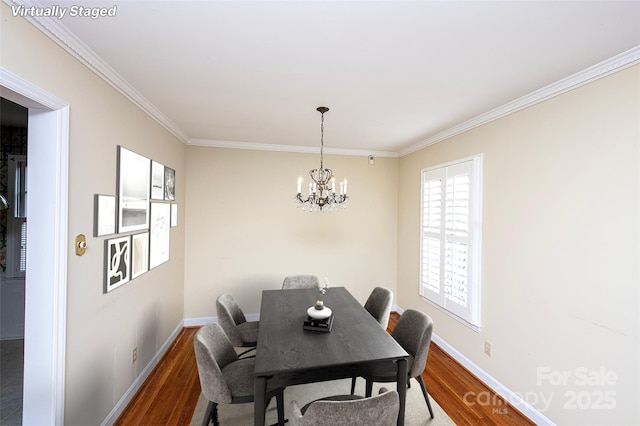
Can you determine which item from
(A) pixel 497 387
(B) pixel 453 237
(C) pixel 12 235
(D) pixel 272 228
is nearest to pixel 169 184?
(D) pixel 272 228

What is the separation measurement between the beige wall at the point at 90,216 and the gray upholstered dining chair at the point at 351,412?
150 cm

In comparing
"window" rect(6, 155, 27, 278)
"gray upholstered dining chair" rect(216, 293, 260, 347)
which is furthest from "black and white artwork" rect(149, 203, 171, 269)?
"window" rect(6, 155, 27, 278)

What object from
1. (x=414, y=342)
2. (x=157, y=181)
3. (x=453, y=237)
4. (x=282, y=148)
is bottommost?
(x=414, y=342)

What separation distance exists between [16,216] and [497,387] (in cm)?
522

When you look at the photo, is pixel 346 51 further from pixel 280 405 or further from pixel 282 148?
pixel 282 148

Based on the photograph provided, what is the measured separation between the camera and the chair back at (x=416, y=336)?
198 centimetres

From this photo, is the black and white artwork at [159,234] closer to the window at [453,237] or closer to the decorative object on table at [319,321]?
the decorative object on table at [319,321]

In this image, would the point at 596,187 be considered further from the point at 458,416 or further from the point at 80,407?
the point at 80,407

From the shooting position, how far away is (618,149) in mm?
1672

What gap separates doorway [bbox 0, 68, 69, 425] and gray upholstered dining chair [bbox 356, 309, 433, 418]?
6.01ft

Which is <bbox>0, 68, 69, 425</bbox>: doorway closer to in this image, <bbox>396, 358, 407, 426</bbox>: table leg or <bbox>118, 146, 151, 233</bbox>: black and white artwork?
<bbox>118, 146, 151, 233</bbox>: black and white artwork

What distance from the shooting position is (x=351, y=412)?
116 cm

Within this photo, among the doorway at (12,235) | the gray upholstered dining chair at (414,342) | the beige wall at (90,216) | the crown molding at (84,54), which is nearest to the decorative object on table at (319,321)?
the gray upholstered dining chair at (414,342)

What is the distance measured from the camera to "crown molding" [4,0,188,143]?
1342 mm
